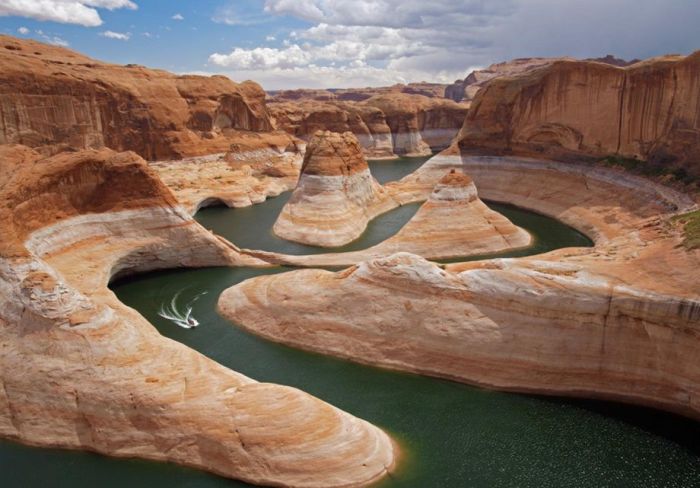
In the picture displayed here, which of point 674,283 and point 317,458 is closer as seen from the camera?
point 317,458

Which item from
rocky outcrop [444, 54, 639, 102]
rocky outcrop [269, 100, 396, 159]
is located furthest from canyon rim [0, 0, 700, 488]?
rocky outcrop [444, 54, 639, 102]

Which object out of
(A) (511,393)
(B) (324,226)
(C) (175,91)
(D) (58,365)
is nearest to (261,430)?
(D) (58,365)

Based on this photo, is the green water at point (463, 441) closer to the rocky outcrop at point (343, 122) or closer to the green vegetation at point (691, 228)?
the green vegetation at point (691, 228)

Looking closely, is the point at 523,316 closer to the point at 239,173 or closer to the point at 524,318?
the point at 524,318

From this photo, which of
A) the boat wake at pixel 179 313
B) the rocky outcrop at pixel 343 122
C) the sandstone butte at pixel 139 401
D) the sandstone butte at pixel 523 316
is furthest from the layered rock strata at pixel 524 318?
the rocky outcrop at pixel 343 122

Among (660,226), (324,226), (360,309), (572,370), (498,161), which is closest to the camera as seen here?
(572,370)

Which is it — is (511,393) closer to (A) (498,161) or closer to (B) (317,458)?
(B) (317,458)

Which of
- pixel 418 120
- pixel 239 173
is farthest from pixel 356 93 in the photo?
pixel 239 173
